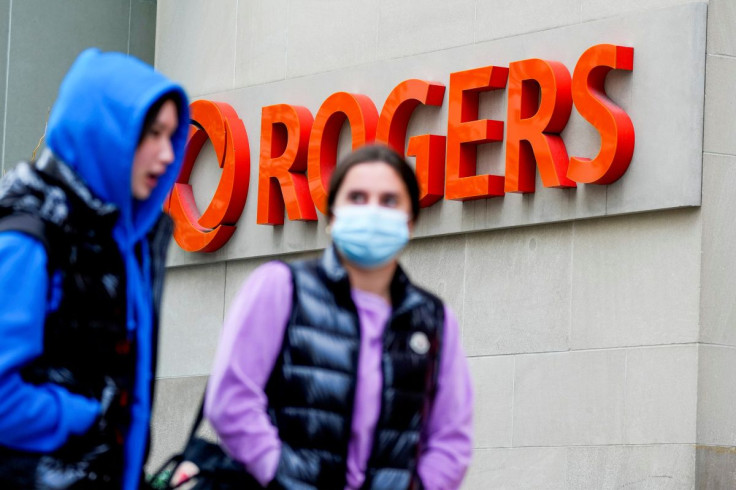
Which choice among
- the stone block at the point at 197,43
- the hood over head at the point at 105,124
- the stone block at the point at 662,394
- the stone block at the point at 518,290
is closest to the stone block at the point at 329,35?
the stone block at the point at 197,43

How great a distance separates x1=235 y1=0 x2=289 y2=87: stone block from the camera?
530 inches

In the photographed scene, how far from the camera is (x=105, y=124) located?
13.1ft

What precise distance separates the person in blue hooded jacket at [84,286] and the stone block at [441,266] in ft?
23.5

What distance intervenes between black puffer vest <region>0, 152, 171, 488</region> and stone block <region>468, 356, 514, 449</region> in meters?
6.90

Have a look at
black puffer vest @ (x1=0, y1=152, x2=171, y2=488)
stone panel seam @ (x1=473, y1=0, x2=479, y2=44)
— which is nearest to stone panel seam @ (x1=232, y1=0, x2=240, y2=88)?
stone panel seam @ (x1=473, y1=0, x2=479, y2=44)

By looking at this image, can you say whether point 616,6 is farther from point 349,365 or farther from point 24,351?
point 24,351

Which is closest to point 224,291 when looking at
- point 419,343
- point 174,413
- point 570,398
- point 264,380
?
point 174,413

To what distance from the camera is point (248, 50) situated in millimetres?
13820

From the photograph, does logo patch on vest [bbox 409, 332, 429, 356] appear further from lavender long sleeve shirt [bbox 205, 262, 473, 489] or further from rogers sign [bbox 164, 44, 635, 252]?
rogers sign [bbox 164, 44, 635, 252]

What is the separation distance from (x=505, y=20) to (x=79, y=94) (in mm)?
7429

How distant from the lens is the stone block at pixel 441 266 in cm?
1133

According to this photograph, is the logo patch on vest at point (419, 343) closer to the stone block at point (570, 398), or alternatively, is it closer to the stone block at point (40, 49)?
the stone block at point (570, 398)

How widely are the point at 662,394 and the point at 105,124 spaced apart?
6372mm

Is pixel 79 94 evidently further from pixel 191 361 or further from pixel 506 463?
Answer: pixel 191 361
